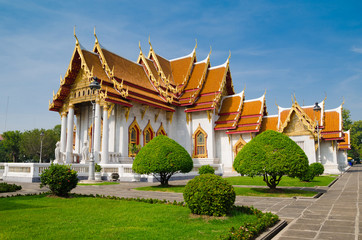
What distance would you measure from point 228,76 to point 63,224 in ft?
96.8

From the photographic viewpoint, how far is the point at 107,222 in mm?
5812

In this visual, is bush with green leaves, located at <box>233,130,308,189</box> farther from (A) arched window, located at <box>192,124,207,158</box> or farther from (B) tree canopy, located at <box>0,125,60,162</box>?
(B) tree canopy, located at <box>0,125,60,162</box>

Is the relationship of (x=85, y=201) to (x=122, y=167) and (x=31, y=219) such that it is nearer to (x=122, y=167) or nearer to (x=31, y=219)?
(x=31, y=219)

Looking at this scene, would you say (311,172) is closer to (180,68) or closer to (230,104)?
(230,104)

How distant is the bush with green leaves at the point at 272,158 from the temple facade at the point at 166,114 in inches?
427

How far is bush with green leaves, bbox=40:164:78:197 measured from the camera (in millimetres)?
9406

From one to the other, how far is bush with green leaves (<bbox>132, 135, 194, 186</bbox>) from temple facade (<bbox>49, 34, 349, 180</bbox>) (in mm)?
6376

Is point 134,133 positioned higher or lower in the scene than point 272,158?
higher

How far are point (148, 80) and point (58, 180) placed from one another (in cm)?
2068

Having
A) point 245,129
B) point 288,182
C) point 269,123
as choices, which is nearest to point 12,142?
point 245,129

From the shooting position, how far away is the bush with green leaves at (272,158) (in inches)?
418

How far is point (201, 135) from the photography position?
95.9ft

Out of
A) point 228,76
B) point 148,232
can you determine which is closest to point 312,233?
point 148,232

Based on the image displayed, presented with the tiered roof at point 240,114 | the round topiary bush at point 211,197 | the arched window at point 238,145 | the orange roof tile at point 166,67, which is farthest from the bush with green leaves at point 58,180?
the orange roof tile at point 166,67
